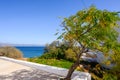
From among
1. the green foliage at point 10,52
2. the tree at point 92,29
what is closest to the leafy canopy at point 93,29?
the tree at point 92,29

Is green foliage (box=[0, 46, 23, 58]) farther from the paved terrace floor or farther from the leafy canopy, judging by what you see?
the leafy canopy

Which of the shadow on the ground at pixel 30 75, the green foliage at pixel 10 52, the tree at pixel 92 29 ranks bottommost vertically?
the shadow on the ground at pixel 30 75

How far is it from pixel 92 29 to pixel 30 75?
4.18m

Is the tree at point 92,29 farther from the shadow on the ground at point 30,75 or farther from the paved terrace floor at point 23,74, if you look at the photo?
the paved terrace floor at point 23,74

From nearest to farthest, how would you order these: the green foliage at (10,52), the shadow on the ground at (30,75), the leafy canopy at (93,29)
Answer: the leafy canopy at (93,29), the shadow on the ground at (30,75), the green foliage at (10,52)

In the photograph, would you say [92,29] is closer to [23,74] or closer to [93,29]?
[93,29]

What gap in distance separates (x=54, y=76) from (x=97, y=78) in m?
2.56

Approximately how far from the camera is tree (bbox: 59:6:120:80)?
9.83 metres

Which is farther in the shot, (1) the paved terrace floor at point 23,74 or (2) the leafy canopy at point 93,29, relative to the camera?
(1) the paved terrace floor at point 23,74

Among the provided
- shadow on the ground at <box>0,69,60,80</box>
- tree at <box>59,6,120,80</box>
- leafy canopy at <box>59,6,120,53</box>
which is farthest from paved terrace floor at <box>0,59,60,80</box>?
leafy canopy at <box>59,6,120,53</box>

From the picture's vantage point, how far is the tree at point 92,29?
32.2 feet

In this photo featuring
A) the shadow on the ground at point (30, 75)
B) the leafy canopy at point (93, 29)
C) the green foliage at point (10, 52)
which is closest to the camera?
the leafy canopy at point (93, 29)

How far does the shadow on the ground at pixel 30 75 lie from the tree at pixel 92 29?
1190 millimetres

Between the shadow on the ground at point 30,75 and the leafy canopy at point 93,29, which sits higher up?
the leafy canopy at point 93,29
